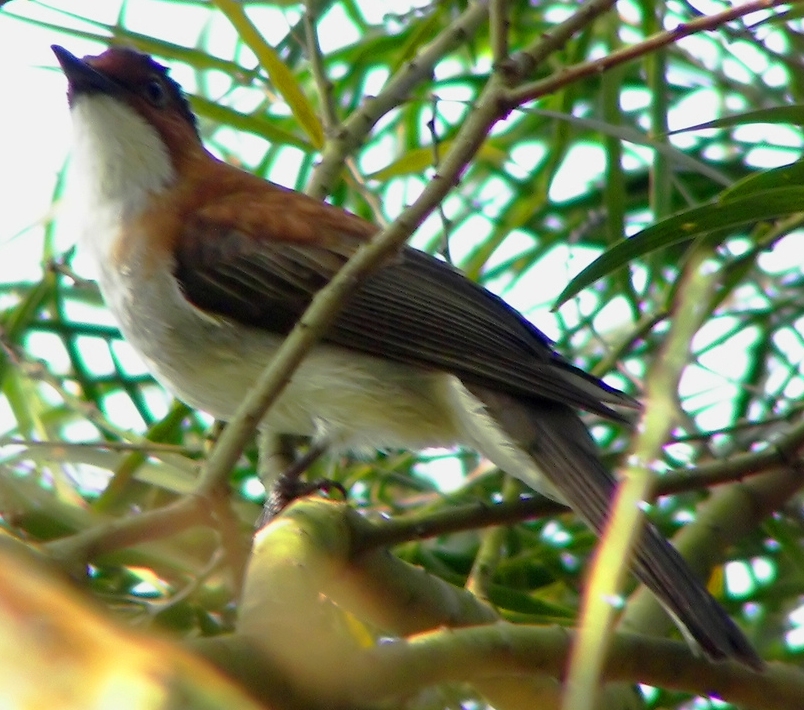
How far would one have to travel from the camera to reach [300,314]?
313 centimetres

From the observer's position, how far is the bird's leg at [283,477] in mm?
2686

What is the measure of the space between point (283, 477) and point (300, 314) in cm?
52

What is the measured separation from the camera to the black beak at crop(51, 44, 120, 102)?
3.25 m

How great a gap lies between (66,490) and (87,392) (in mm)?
307

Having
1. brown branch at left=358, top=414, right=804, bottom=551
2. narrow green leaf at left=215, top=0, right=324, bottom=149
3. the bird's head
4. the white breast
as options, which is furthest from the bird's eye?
brown branch at left=358, top=414, right=804, bottom=551

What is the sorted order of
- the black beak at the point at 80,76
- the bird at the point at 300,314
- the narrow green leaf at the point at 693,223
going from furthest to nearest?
the black beak at the point at 80,76 < the bird at the point at 300,314 < the narrow green leaf at the point at 693,223

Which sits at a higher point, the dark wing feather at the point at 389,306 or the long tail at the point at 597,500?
the dark wing feather at the point at 389,306

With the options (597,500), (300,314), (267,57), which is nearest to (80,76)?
(267,57)

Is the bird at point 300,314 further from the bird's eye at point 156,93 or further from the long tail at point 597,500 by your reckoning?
the bird's eye at point 156,93

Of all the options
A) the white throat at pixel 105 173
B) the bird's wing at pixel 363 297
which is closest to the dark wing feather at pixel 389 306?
the bird's wing at pixel 363 297

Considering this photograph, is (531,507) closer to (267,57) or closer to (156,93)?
(267,57)

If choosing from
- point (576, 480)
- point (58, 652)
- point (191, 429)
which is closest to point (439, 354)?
point (576, 480)

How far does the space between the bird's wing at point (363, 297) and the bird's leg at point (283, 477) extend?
303 mm

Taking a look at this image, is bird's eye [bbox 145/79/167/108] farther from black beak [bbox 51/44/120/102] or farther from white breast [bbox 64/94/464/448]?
white breast [bbox 64/94/464/448]
